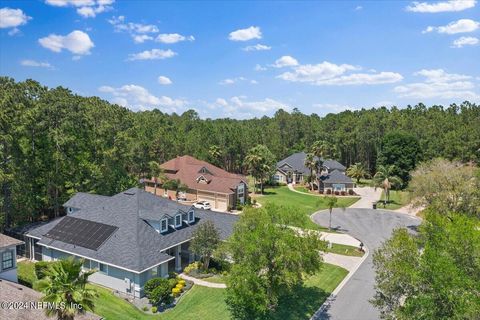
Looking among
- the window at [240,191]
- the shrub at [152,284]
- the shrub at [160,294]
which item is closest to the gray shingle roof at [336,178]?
the window at [240,191]

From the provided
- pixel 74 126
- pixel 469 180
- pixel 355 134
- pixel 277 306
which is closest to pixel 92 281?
pixel 277 306

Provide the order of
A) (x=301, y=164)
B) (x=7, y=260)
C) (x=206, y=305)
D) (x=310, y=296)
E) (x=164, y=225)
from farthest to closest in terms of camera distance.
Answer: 1. (x=301, y=164)
2. (x=164, y=225)
3. (x=310, y=296)
4. (x=7, y=260)
5. (x=206, y=305)

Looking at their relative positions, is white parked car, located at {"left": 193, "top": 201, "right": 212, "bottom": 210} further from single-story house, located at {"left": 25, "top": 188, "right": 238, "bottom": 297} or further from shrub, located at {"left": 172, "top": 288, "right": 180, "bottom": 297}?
shrub, located at {"left": 172, "top": 288, "right": 180, "bottom": 297}

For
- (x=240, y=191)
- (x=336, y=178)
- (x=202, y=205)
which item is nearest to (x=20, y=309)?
(x=202, y=205)

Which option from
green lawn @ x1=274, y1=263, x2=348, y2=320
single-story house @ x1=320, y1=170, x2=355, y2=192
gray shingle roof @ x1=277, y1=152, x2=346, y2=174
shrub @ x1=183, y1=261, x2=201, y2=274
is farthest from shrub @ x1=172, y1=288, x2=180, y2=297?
gray shingle roof @ x1=277, y1=152, x2=346, y2=174

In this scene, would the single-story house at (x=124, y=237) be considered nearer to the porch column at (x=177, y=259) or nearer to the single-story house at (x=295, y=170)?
the porch column at (x=177, y=259)

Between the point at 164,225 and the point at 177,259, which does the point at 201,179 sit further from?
the point at 177,259
